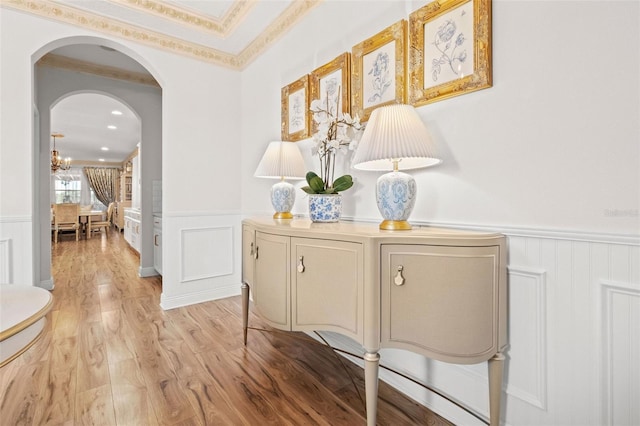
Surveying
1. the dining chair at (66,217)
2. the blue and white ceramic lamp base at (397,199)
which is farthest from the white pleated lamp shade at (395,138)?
the dining chair at (66,217)

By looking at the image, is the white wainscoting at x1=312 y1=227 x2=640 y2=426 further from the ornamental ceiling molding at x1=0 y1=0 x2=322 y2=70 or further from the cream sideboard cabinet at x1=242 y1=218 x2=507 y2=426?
the ornamental ceiling molding at x1=0 y1=0 x2=322 y2=70

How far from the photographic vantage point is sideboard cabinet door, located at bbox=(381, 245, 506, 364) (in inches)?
42.6

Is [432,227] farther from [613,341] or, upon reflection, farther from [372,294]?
[613,341]

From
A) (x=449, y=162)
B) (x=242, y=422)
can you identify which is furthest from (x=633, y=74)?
(x=242, y=422)

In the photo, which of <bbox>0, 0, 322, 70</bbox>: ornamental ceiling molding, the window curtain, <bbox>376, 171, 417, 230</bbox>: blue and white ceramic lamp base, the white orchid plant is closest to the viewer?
<bbox>376, 171, 417, 230</bbox>: blue and white ceramic lamp base

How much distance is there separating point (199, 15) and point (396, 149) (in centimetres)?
245

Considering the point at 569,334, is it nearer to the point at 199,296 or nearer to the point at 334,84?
the point at 334,84

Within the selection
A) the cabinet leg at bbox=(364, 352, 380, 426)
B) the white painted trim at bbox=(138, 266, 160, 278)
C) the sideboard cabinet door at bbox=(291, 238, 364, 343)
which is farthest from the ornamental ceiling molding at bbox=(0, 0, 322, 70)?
the white painted trim at bbox=(138, 266, 160, 278)

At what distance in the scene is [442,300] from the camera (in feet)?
3.59

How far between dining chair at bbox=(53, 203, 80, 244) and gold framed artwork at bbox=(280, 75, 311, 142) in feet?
24.7

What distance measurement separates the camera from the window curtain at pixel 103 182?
39.1 ft

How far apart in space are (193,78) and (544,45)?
286 centimetres

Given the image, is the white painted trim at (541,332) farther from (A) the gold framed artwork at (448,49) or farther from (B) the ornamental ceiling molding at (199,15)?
(B) the ornamental ceiling molding at (199,15)

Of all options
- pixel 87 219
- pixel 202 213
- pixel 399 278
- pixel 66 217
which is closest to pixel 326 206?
pixel 399 278
